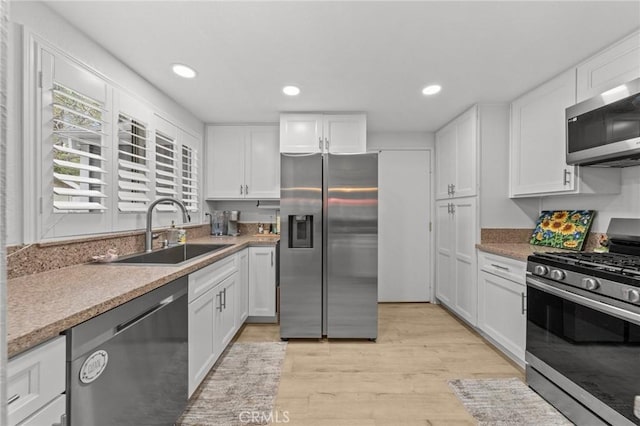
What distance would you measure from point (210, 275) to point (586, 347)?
224cm

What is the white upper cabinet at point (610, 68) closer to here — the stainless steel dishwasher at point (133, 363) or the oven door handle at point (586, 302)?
the oven door handle at point (586, 302)

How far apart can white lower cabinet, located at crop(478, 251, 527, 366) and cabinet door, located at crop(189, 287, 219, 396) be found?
2.21 m

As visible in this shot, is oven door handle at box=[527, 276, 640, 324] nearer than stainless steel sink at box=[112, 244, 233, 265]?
Yes

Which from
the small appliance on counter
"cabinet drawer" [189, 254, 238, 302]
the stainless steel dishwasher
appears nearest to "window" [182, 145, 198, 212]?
the small appliance on counter

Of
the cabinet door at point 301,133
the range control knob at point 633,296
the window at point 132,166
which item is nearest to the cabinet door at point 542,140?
the range control knob at point 633,296

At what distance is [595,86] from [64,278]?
3.23m

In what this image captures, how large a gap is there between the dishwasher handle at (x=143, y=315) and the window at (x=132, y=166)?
2.95 feet

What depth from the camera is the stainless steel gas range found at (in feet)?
4.48

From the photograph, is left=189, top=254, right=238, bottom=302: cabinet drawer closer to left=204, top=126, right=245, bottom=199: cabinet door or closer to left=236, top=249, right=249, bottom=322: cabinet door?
left=236, top=249, right=249, bottom=322: cabinet door

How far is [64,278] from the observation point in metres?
1.33

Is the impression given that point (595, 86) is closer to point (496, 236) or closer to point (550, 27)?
point (550, 27)

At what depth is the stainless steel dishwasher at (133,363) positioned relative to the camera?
0.94 metres

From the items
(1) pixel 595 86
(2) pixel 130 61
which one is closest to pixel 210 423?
(2) pixel 130 61

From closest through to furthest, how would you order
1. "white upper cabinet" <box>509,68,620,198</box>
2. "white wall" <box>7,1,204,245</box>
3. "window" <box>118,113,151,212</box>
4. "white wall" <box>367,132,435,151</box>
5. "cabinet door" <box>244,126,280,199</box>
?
"white wall" <box>7,1,204,245</box>
"window" <box>118,113,151,212</box>
"white upper cabinet" <box>509,68,620,198</box>
"cabinet door" <box>244,126,280,199</box>
"white wall" <box>367,132,435,151</box>
